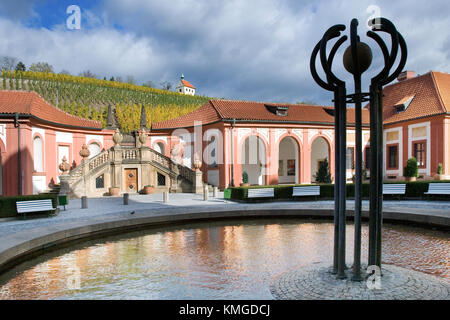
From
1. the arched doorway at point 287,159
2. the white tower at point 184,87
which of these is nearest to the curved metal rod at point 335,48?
the arched doorway at point 287,159

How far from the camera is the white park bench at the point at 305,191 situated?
54.1ft

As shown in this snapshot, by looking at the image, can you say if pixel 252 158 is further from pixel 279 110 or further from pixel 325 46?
pixel 325 46

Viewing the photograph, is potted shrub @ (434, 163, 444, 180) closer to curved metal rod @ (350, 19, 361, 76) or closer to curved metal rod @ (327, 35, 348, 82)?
curved metal rod @ (327, 35, 348, 82)

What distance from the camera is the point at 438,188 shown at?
15.1 m

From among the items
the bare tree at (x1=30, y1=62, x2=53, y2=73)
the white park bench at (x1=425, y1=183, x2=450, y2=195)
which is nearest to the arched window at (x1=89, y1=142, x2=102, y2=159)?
the white park bench at (x1=425, y1=183, x2=450, y2=195)

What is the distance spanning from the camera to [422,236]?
8.42 m

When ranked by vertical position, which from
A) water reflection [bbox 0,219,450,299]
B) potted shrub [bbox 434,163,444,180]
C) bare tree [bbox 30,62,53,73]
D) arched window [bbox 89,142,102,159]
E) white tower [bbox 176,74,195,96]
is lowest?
water reflection [bbox 0,219,450,299]

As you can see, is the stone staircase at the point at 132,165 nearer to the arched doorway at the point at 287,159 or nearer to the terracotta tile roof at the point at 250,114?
the terracotta tile roof at the point at 250,114

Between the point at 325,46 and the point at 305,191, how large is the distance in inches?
484

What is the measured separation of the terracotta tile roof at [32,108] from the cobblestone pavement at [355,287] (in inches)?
762

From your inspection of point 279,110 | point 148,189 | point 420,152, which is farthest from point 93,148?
point 420,152

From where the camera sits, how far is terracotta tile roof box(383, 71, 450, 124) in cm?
2442

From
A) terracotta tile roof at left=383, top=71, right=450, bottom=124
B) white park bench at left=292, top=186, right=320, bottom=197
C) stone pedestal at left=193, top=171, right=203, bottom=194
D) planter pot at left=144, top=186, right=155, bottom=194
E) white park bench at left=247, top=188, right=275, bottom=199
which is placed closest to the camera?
white park bench at left=247, top=188, right=275, bottom=199
